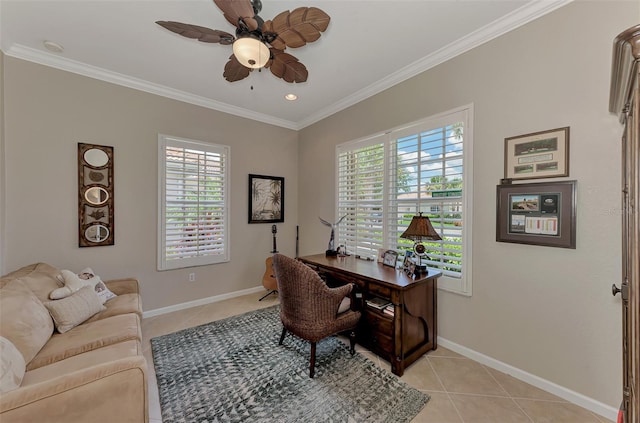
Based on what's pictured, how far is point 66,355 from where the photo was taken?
163 cm

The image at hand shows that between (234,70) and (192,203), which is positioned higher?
(234,70)

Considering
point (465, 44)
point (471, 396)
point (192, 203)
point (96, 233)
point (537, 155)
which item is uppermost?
point (465, 44)

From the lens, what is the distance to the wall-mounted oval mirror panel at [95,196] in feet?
9.16

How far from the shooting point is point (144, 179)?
3184 millimetres

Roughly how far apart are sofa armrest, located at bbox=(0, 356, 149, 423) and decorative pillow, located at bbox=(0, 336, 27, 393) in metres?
0.20

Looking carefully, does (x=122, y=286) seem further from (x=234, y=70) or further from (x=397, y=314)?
(x=397, y=314)

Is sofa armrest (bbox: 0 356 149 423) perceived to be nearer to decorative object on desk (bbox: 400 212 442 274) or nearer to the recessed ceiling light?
decorative object on desk (bbox: 400 212 442 274)

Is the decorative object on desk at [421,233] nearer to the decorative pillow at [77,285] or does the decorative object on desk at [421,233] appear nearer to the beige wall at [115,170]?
the beige wall at [115,170]

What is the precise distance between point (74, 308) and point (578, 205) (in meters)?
3.87

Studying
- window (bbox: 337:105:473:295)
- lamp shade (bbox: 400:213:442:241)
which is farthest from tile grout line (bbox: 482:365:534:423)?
lamp shade (bbox: 400:213:442:241)

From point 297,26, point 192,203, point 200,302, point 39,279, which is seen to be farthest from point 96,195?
point 297,26

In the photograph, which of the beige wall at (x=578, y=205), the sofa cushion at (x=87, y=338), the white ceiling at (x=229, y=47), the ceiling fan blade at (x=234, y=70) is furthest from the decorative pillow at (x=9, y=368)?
the beige wall at (x=578, y=205)

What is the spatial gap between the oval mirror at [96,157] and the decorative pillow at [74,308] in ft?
4.84

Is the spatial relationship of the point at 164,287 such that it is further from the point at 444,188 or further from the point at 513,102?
the point at 513,102
